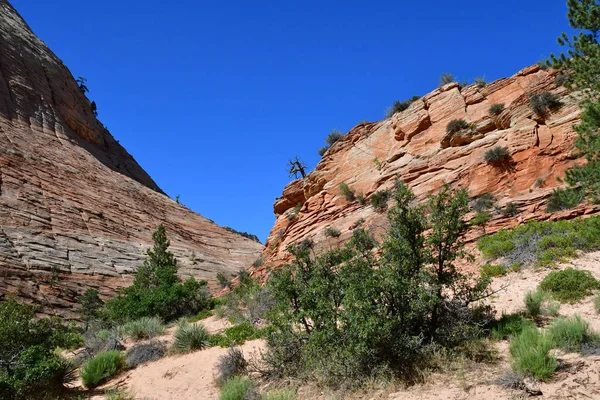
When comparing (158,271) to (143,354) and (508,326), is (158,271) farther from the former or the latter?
(508,326)

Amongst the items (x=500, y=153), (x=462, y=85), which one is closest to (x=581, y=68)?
(x=500, y=153)

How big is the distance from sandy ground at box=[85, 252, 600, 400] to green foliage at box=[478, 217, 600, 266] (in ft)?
1.52

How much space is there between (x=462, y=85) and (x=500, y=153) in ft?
27.8

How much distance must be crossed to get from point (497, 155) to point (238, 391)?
50.8ft

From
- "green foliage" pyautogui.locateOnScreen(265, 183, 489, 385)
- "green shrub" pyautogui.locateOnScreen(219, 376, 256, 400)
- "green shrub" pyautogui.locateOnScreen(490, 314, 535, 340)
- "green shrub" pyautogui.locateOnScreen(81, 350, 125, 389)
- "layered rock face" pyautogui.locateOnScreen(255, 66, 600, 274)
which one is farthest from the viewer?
"layered rock face" pyautogui.locateOnScreen(255, 66, 600, 274)

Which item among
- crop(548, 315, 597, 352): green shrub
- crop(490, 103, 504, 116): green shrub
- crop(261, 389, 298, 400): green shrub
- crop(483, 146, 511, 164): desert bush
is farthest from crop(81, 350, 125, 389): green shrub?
crop(490, 103, 504, 116): green shrub

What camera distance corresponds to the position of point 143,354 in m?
10.6

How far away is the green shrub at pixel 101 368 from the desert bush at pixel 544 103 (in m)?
19.5

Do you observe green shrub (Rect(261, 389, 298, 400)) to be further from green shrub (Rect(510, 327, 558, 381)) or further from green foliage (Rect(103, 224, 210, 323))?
green foliage (Rect(103, 224, 210, 323))

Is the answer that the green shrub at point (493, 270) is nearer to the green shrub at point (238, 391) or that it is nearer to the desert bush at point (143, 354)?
the green shrub at point (238, 391)

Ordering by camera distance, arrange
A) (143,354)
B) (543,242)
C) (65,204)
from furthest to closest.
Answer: (65,204), (543,242), (143,354)

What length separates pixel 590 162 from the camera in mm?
9633

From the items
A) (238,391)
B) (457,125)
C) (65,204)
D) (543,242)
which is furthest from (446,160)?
(65,204)

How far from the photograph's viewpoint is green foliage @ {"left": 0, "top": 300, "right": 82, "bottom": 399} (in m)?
7.84
